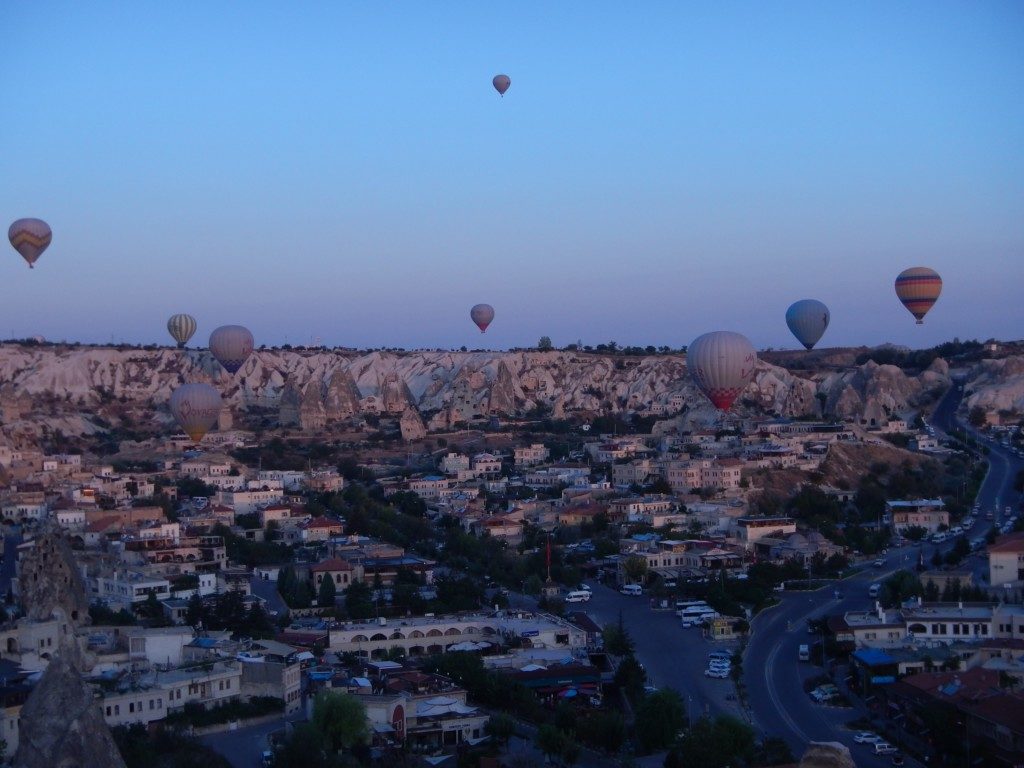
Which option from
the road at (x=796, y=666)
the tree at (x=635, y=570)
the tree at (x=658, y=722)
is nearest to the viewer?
the tree at (x=658, y=722)

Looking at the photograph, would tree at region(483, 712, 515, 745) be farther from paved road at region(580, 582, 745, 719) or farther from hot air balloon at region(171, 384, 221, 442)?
hot air balloon at region(171, 384, 221, 442)

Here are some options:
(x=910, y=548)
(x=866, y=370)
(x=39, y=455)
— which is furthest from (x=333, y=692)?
(x=866, y=370)

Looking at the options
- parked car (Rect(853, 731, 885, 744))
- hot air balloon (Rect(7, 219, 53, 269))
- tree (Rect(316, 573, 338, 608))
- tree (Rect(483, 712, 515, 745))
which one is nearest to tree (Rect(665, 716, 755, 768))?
parked car (Rect(853, 731, 885, 744))

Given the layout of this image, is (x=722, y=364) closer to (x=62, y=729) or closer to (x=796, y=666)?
(x=796, y=666)

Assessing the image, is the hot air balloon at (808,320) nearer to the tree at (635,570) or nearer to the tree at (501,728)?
the tree at (635,570)

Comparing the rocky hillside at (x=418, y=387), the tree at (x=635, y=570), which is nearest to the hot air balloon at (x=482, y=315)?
the rocky hillside at (x=418, y=387)
